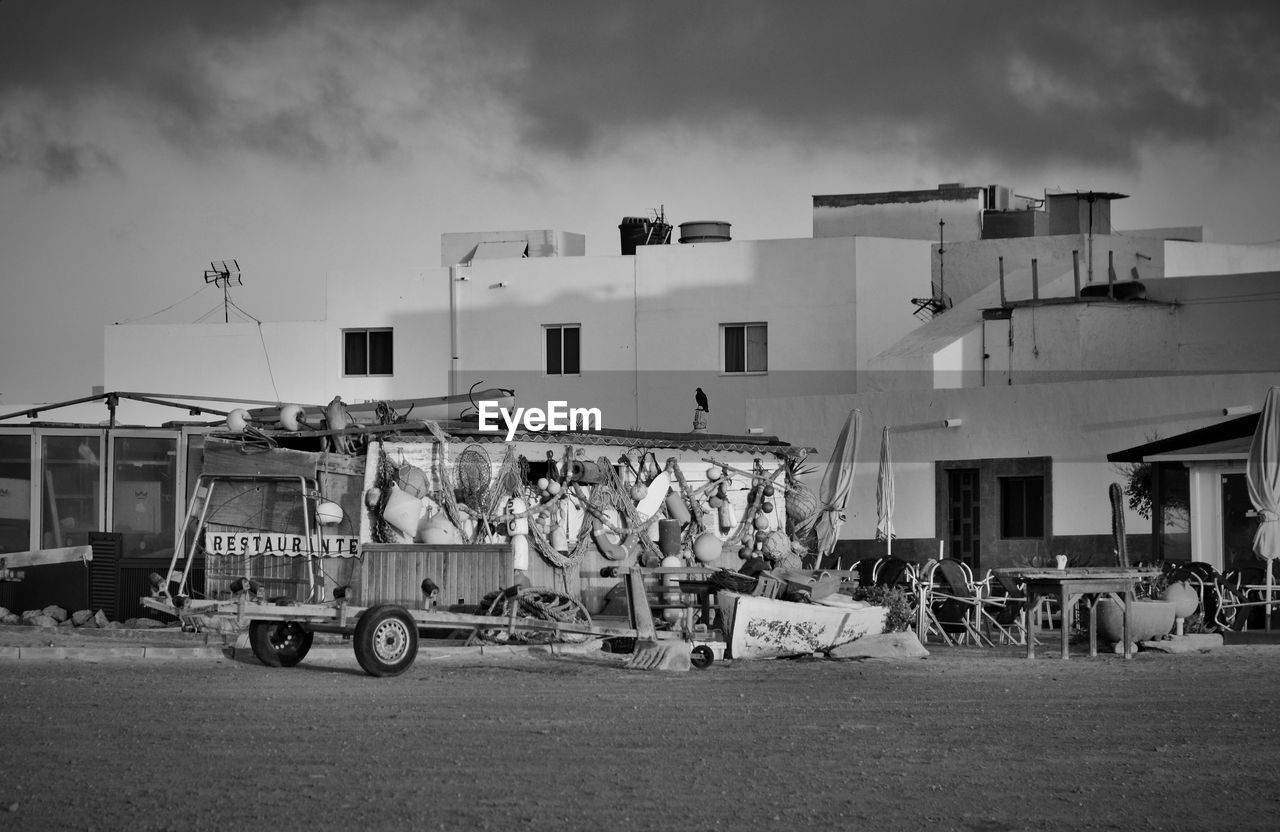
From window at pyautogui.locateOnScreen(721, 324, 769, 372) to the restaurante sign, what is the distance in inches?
701

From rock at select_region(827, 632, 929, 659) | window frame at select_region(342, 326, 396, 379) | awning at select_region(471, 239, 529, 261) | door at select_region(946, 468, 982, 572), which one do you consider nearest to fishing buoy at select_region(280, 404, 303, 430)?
rock at select_region(827, 632, 929, 659)

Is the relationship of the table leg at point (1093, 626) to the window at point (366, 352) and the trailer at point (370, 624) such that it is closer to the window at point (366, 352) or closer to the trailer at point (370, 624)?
the trailer at point (370, 624)

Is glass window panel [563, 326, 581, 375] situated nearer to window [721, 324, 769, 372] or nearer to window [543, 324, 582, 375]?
window [543, 324, 582, 375]

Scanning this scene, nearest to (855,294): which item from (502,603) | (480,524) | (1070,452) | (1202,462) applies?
(1070,452)

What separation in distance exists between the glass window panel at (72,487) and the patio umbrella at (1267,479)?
1602 centimetres

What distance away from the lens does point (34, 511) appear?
26.5 meters

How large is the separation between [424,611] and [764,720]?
491 centimetres

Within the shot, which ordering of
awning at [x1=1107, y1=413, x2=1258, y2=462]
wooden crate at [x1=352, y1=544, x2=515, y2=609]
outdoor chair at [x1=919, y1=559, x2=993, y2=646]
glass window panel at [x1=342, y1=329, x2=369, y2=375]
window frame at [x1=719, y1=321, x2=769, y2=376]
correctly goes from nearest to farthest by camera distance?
wooden crate at [x1=352, y1=544, x2=515, y2=609]
outdoor chair at [x1=919, y1=559, x2=993, y2=646]
awning at [x1=1107, y1=413, x2=1258, y2=462]
window frame at [x1=719, y1=321, x2=769, y2=376]
glass window panel at [x1=342, y1=329, x2=369, y2=375]

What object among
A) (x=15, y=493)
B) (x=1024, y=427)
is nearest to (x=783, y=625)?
(x=1024, y=427)

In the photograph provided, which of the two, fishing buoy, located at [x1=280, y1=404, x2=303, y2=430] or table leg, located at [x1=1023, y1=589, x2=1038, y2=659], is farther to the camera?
fishing buoy, located at [x1=280, y1=404, x2=303, y2=430]

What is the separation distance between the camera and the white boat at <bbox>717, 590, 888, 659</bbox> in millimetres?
18719

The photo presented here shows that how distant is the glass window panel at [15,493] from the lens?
86.7 feet

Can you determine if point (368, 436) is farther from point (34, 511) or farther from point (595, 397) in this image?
point (595, 397)

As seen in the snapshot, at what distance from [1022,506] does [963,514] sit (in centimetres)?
113
